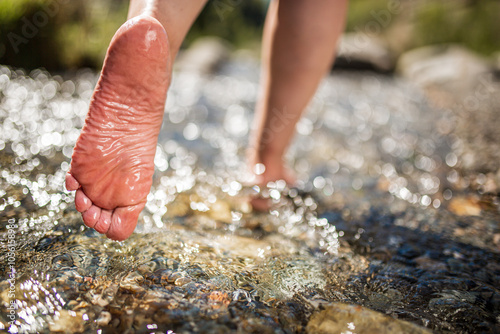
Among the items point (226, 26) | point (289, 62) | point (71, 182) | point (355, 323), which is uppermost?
point (226, 26)

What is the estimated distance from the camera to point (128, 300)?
2.56 feet

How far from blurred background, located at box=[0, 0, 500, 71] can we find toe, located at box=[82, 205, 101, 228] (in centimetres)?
266

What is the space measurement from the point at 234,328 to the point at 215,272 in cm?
19

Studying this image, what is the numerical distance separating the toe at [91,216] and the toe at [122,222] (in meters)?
0.04

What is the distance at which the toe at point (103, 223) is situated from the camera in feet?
2.97

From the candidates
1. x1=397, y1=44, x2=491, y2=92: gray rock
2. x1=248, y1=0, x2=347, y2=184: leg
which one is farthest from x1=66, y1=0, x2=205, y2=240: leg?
x1=397, y1=44, x2=491, y2=92: gray rock

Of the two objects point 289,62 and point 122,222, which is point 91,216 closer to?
point 122,222

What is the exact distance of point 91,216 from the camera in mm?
909

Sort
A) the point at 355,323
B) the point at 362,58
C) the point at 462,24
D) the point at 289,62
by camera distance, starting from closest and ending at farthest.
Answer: the point at 355,323 → the point at 289,62 → the point at 362,58 → the point at 462,24

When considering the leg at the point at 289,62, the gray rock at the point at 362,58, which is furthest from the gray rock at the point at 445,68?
the leg at the point at 289,62

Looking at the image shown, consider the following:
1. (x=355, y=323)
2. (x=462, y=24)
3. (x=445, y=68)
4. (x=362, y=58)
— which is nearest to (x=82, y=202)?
(x=355, y=323)

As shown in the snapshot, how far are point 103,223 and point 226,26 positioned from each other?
679 cm

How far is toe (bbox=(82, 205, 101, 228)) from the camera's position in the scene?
90 cm

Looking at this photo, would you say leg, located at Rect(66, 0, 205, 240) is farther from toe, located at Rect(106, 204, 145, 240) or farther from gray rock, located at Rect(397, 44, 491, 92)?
gray rock, located at Rect(397, 44, 491, 92)
